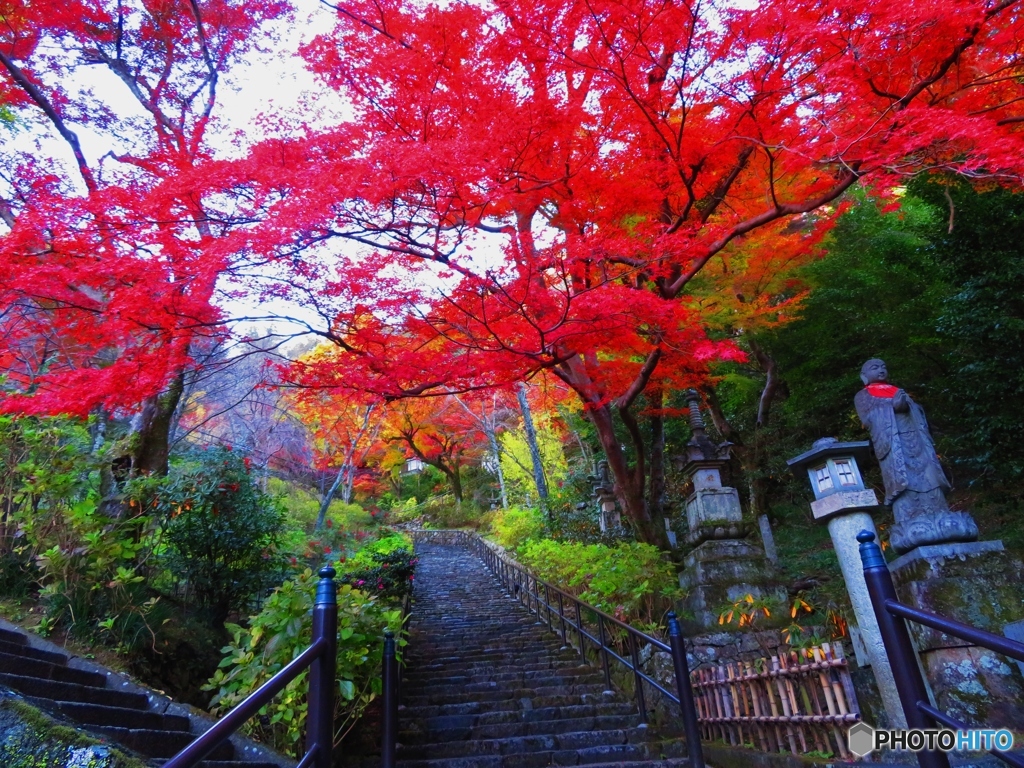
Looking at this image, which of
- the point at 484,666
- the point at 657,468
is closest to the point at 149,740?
the point at 484,666

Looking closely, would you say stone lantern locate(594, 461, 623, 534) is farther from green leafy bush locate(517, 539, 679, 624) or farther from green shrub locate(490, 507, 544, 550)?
green shrub locate(490, 507, 544, 550)

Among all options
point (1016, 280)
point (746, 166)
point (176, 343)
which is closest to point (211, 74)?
point (176, 343)

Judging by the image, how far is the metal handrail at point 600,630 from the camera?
4.27 meters

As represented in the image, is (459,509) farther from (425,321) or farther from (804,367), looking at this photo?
(425,321)

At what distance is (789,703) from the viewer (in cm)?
448

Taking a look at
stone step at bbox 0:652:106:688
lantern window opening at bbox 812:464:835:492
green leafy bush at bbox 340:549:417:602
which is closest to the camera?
stone step at bbox 0:652:106:688

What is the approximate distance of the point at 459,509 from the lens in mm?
28562

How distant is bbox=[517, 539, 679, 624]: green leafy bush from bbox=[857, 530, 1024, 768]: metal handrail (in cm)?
561

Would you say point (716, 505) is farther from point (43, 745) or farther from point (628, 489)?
point (43, 745)

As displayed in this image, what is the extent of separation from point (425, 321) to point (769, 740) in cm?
559

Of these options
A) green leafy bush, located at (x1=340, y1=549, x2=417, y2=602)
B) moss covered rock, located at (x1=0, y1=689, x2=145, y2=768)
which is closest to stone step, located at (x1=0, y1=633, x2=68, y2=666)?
moss covered rock, located at (x1=0, y1=689, x2=145, y2=768)

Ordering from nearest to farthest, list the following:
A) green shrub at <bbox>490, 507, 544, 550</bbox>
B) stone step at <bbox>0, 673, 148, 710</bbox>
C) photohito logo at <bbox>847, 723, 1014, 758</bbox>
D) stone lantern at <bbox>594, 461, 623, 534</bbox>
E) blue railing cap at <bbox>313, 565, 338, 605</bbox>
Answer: photohito logo at <bbox>847, 723, 1014, 758</bbox>, blue railing cap at <bbox>313, 565, 338, 605</bbox>, stone step at <bbox>0, 673, 148, 710</bbox>, stone lantern at <bbox>594, 461, 623, 534</bbox>, green shrub at <bbox>490, 507, 544, 550</bbox>

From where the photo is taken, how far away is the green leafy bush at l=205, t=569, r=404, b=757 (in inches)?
160

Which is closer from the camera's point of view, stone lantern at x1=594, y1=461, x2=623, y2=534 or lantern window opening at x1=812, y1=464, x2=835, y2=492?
lantern window opening at x1=812, y1=464, x2=835, y2=492
